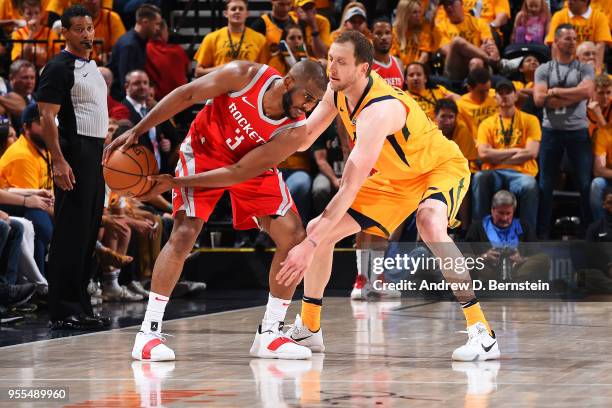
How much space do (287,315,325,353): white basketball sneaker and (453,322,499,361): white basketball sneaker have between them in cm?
84

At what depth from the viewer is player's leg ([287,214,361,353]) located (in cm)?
642

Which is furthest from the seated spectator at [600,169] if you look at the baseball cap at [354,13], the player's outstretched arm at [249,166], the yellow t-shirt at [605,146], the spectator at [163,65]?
the player's outstretched arm at [249,166]

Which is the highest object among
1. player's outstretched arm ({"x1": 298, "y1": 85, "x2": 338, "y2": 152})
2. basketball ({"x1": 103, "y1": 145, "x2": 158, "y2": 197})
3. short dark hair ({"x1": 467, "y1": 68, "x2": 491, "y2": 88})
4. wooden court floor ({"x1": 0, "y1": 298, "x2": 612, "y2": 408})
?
short dark hair ({"x1": 467, "y1": 68, "x2": 491, "y2": 88})

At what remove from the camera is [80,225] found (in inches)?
302

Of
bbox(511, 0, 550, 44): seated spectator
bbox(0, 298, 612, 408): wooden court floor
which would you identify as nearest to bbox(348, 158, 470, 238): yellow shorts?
bbox(0, 298, 612, 408): wooden court floor

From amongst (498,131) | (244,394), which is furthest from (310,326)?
(498,131)

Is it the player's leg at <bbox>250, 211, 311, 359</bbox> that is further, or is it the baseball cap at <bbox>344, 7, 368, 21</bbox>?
the baseball cap at <bbox>344, 7, 368, 21</bbox>

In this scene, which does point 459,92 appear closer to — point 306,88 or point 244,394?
point 306,88

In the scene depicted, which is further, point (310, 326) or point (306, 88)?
point (310, 326)

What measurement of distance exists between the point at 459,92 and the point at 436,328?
5.30m

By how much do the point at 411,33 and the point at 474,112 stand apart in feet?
4.79

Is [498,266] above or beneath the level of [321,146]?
beneath

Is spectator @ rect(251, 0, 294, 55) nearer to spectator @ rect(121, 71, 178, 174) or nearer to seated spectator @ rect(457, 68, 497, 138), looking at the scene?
spectator @ rect(121, 71, 178, 174)

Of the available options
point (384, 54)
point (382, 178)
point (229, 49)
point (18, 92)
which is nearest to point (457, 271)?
point (382, 178)
